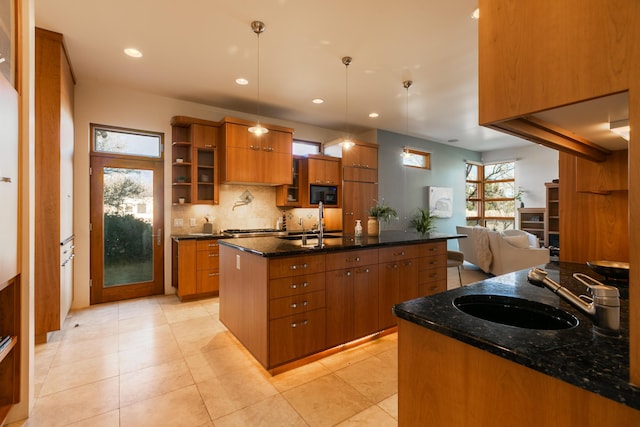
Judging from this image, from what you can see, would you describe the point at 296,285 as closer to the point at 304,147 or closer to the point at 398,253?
the point at 398,253

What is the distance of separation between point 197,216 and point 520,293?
445 centimetres

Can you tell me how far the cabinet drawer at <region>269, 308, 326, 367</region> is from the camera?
2.21 metres

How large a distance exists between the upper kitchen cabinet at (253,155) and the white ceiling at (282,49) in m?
0.47

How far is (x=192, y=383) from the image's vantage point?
7.16 ft

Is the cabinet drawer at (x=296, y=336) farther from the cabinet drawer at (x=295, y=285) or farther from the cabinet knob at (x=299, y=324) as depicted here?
the cabinet drawer at (x=295, y=285)

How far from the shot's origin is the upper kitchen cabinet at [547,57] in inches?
24.5

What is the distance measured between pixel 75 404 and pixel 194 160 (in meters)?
3.22

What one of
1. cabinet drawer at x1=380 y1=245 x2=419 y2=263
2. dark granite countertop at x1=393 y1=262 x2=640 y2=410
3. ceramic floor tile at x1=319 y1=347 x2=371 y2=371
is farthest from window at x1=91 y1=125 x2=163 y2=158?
dark granite countertop at x1=393 y1=262 x2=640 y2=410

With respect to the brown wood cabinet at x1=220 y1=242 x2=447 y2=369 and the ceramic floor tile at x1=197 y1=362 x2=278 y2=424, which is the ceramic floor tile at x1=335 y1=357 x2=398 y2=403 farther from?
the ceramic floor tile at x1=197 y1=362 x2=278 y2=424

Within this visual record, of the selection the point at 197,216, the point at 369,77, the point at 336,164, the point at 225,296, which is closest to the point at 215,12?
the point at 369,77

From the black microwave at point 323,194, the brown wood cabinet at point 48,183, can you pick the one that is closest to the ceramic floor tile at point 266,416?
the brown wood cabinet at point 48,183

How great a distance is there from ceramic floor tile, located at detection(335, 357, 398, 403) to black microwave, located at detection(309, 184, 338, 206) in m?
3.33

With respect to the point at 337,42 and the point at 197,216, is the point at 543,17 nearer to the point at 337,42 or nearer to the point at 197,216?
the point at 337,42

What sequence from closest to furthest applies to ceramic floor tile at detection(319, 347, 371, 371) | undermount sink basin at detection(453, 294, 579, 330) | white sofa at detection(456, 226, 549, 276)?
undermount sink basin at detection(453, 294, 579, 330)
ceramic floor tile at detection(319, 347, 371, 371)
white sofa at detection(456, 226, 549, 276)
